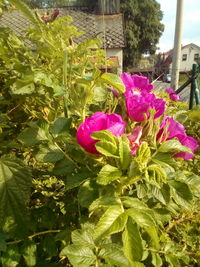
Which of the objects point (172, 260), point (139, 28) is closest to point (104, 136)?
point (172, 260)

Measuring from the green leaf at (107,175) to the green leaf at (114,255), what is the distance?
0.17 metres

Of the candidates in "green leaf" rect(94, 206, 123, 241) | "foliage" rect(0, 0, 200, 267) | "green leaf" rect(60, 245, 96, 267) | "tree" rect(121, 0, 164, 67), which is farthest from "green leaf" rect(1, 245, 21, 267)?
"tree" rect(121, 0, 164, 67)

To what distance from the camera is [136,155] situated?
18.6 inches

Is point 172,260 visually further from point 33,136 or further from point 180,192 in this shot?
point 33,136

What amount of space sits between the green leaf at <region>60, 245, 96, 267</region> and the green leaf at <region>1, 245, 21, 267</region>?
154 millimetres

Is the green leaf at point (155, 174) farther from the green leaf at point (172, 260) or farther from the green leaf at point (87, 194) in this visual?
the green leaf at point (172, 260)

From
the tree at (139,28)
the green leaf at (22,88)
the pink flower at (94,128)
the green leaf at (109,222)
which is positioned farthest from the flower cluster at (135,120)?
the tree at (139,28)

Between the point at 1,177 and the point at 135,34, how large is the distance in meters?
26.4

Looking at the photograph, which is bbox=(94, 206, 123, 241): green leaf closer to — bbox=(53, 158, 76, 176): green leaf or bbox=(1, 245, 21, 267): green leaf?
bbox=(53, 158, 76, 176): green leaf

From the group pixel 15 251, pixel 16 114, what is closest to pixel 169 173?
pixel 15 251

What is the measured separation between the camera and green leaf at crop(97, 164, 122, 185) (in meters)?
0.43

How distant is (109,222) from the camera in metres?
0.44

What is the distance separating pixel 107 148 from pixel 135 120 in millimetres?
132

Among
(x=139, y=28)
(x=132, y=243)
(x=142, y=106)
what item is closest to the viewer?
(x=132, y=243)
